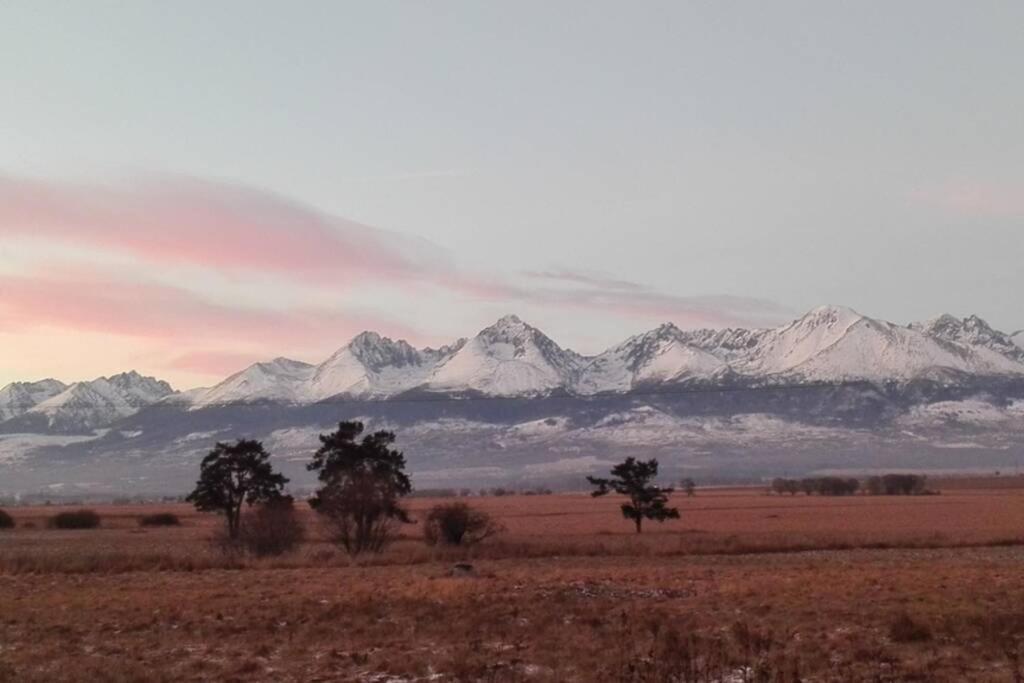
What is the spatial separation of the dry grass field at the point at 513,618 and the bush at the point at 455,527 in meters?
6.03

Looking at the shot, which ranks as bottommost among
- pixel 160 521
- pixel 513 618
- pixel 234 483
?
pixel 160 521

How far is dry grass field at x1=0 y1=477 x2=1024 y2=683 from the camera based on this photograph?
15828mm

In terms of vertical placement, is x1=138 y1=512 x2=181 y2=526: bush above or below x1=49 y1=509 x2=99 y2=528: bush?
below

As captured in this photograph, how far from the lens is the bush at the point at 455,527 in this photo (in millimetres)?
51500

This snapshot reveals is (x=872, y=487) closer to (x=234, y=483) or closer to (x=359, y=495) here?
(x=234, y=483)

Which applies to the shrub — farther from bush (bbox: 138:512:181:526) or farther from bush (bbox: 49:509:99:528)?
bush (bbox: 138:512:181:526)

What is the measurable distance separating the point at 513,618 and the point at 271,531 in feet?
89.2

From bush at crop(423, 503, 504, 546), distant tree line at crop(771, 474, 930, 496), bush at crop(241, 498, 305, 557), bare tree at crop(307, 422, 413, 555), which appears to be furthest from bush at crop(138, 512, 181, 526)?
distant tree line at crop(771, 474, 930, 496)

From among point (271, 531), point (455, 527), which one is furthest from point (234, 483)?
point (455, 527)

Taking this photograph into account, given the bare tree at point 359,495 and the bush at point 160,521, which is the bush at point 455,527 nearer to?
the bare tree at point 359,495

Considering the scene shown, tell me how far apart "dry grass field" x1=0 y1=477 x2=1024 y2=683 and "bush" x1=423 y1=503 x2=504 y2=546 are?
603 cm

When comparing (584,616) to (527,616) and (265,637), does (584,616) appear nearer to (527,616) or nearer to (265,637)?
(527,616)

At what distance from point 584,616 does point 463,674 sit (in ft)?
22.9

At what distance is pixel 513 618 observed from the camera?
71.5 feet
